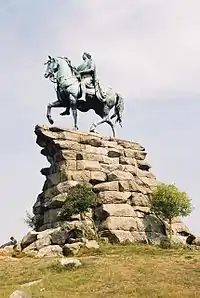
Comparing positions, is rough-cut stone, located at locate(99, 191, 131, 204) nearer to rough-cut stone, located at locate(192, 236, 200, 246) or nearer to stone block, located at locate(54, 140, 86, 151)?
stone block, located at locate(54, 140, 86, 151)

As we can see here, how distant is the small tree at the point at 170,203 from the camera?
3778cm

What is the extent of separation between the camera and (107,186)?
37.6 metres

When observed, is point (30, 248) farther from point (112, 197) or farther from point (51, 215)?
point (112, 197)

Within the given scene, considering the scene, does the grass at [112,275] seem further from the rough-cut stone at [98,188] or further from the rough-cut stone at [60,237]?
the rough-cut stone at [98,188]

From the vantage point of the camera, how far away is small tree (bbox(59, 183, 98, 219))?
115 ft

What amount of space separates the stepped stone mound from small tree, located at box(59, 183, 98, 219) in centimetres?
49

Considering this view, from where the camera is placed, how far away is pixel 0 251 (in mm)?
35219

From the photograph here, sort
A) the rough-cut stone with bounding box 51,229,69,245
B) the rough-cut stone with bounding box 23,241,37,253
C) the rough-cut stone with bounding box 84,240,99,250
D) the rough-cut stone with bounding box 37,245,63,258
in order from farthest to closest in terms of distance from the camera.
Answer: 1. the rough-cut stone with bounding box 23,241,37,253
2. the rough-cut stone with bounding box 51,229,69,245
3. the rough-cut stone with bounding box 37,245,63,258
4. the rough-cut stone with bounding box 84,240,99,250

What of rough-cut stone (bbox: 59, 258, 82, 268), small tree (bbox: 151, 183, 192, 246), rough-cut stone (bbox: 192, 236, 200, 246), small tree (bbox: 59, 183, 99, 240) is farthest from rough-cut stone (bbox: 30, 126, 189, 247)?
rough-cut stone (bbox: 59, 258, 82, 268)

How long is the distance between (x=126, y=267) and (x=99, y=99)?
18323mm

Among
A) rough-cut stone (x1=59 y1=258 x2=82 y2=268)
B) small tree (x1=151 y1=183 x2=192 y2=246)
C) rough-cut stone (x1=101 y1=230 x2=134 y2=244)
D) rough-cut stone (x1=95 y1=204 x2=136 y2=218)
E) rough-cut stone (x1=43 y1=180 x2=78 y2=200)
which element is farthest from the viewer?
small tree (x1=151 y1=183 x2=192 y2=246)

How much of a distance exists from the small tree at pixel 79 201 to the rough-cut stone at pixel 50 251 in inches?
125

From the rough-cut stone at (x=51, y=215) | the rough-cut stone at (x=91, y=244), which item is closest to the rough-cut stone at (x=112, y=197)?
the rough-cut stone at (x=51, y=215)

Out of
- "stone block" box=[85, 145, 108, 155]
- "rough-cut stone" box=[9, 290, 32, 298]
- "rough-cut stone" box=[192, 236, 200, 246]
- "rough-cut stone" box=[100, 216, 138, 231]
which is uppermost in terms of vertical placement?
"stone block" box=[85, 145, 108, 155]
